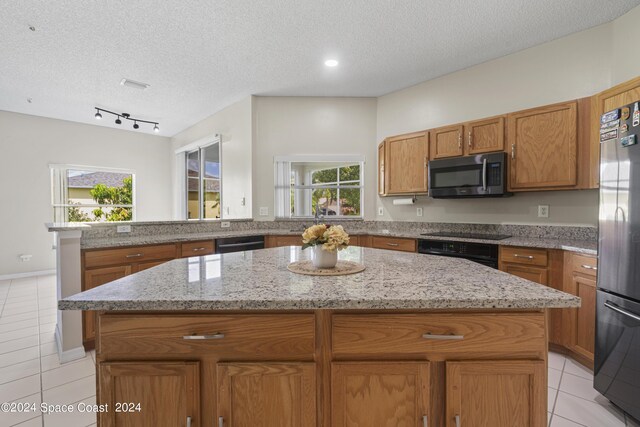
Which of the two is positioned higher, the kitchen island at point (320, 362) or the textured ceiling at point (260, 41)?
the textured ceiling at point (260, 41)

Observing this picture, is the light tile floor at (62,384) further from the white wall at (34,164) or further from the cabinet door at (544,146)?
the white wall at (34,164)

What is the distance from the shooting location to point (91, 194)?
221 inches

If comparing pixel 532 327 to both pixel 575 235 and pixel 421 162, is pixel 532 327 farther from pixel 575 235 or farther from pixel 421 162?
pixel 421 162

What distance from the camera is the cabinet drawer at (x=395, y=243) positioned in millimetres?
3191

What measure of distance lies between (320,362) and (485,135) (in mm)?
2912

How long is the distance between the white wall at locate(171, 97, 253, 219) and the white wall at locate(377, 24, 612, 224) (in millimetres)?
1989

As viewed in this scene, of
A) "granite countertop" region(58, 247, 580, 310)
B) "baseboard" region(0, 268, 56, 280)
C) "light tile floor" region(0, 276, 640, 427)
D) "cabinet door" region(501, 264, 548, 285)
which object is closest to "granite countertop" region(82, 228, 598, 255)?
"cabinet door" region(501, 264, 548, 285)

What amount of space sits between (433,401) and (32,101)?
621 centimetres

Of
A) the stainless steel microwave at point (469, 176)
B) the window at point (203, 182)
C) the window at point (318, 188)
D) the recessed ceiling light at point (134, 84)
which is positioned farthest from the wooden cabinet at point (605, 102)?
the recessed ceiling light at point (134, 84)

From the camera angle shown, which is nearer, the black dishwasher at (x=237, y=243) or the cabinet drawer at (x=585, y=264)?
the cabinet drawer at (x=585, y=264)

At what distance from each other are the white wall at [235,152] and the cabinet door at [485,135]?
9.25 feet

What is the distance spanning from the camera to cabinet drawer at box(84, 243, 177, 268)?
2393mm

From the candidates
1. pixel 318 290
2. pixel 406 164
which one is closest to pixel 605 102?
pixel 406 164

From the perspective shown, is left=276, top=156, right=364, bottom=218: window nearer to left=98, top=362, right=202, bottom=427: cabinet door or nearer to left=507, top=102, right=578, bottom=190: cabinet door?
left=507, top=102, right=578, bottom=190: cabinet door
